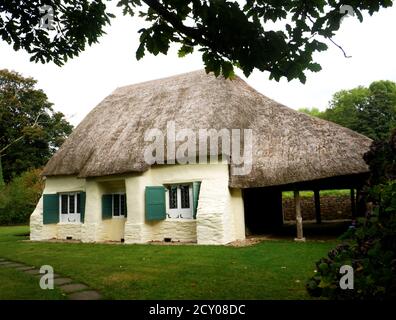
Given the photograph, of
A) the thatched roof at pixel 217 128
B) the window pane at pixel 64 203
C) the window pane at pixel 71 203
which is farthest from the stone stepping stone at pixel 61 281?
the window pane at pixel 64 203

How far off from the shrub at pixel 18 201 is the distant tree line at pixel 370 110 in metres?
30.0

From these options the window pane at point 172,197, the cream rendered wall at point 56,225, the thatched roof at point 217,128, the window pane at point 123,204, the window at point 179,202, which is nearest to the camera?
the thatched roof at point 217,128

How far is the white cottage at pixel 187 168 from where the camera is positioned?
13.3 metres

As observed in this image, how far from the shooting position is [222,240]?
13078mm

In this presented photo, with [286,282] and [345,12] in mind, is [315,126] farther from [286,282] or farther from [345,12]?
[345,12]

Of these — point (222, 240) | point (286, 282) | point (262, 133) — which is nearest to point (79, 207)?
point (222, 240)

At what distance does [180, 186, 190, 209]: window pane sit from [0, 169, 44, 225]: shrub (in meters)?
17.3

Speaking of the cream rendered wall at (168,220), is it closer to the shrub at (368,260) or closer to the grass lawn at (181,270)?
the grass lawn at (181,270)

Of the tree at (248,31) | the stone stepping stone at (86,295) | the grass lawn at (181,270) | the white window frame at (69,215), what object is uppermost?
the tree at (248,31)

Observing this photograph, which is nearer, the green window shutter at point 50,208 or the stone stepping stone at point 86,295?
the stone stepping stone at point 86,295

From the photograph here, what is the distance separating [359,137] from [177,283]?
32.3 ft

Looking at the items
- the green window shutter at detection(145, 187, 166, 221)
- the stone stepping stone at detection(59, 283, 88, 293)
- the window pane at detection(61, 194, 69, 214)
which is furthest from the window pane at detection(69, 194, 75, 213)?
the stone stepping stone at detection(59, 283, 88, 293)

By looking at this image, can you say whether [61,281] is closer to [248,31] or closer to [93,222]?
[248,31]
